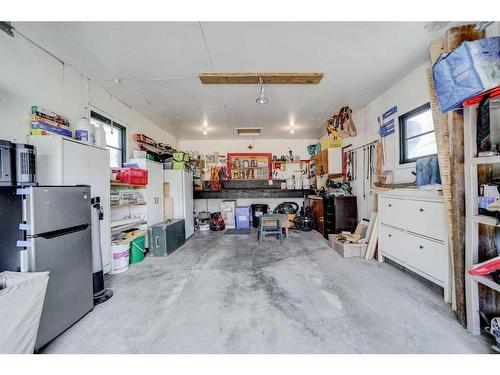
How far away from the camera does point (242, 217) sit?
590 centimetres

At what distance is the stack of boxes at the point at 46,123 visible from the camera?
6.78ft

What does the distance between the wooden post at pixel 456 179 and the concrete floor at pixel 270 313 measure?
0.39 meters

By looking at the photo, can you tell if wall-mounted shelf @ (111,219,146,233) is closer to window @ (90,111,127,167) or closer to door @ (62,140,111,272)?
door @ (62,140,111,272)

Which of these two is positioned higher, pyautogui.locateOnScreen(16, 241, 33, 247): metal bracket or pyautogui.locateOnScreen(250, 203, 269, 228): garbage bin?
pyautogui.locateOnScreen(16, 241, 33, 247): metal bracket

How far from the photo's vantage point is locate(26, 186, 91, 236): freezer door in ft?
4.91

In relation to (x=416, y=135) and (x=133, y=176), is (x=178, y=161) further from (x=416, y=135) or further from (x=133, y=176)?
(x=416, y=135)

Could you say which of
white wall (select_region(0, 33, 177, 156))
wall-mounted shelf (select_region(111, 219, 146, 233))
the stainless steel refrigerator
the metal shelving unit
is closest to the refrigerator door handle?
the stainless steel refrigerator

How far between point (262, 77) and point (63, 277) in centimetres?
312

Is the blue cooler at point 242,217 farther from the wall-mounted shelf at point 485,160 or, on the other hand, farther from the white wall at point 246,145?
the wall-mounted shelf at point 485,160

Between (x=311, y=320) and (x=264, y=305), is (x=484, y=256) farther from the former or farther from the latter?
(x=264, y=305)

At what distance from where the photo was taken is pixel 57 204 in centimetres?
164

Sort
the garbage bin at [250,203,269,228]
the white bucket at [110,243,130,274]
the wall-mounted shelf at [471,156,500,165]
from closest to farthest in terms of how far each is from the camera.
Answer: the wall-mounted shelf at [471,156,500,165]
the white bucket at [110,243,130,274]
the garbage bin at [250,203,269,228]

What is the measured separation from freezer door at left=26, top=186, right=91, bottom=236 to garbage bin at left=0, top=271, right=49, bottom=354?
36cm
